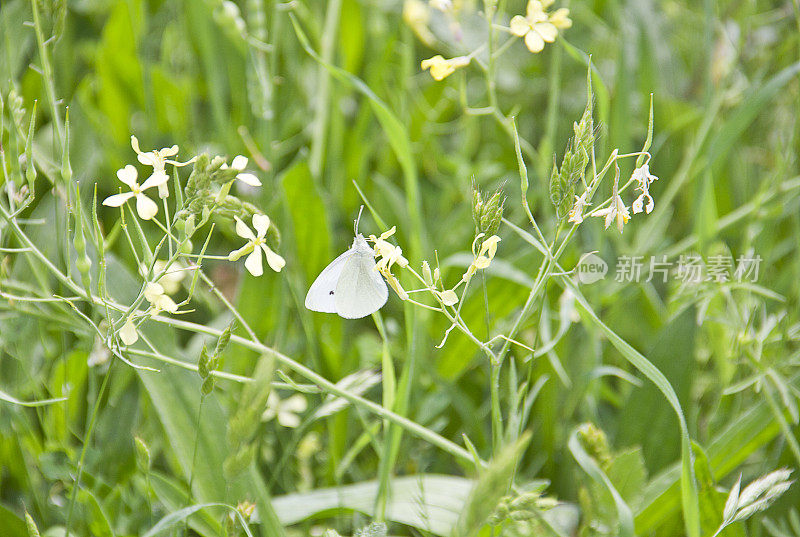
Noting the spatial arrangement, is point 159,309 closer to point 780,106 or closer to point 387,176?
point 387,176

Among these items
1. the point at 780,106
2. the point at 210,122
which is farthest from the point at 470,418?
the point at 780,106

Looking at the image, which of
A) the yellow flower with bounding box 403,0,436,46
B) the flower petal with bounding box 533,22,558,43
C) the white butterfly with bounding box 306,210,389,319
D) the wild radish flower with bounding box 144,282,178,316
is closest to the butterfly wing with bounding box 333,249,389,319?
the white butterfly with bounding box 306,210,389,319

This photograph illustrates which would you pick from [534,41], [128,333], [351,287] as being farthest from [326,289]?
[534,41]

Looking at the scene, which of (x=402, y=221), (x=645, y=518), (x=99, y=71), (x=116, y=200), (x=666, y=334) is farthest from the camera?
(x=99, y=71)

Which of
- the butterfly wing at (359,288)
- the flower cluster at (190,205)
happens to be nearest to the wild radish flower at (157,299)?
the flower cluster at (190,205)

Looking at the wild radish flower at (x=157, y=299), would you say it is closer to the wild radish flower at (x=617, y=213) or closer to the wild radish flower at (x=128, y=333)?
the wild radish flower at (x=128, y=333)

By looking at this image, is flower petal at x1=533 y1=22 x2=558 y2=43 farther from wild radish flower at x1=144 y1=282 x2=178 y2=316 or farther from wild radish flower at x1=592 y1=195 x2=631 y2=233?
wild radish flower at x1=144 y1=282 x2=178 y2=316

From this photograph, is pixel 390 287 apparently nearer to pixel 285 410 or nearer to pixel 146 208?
pixel 285 410
